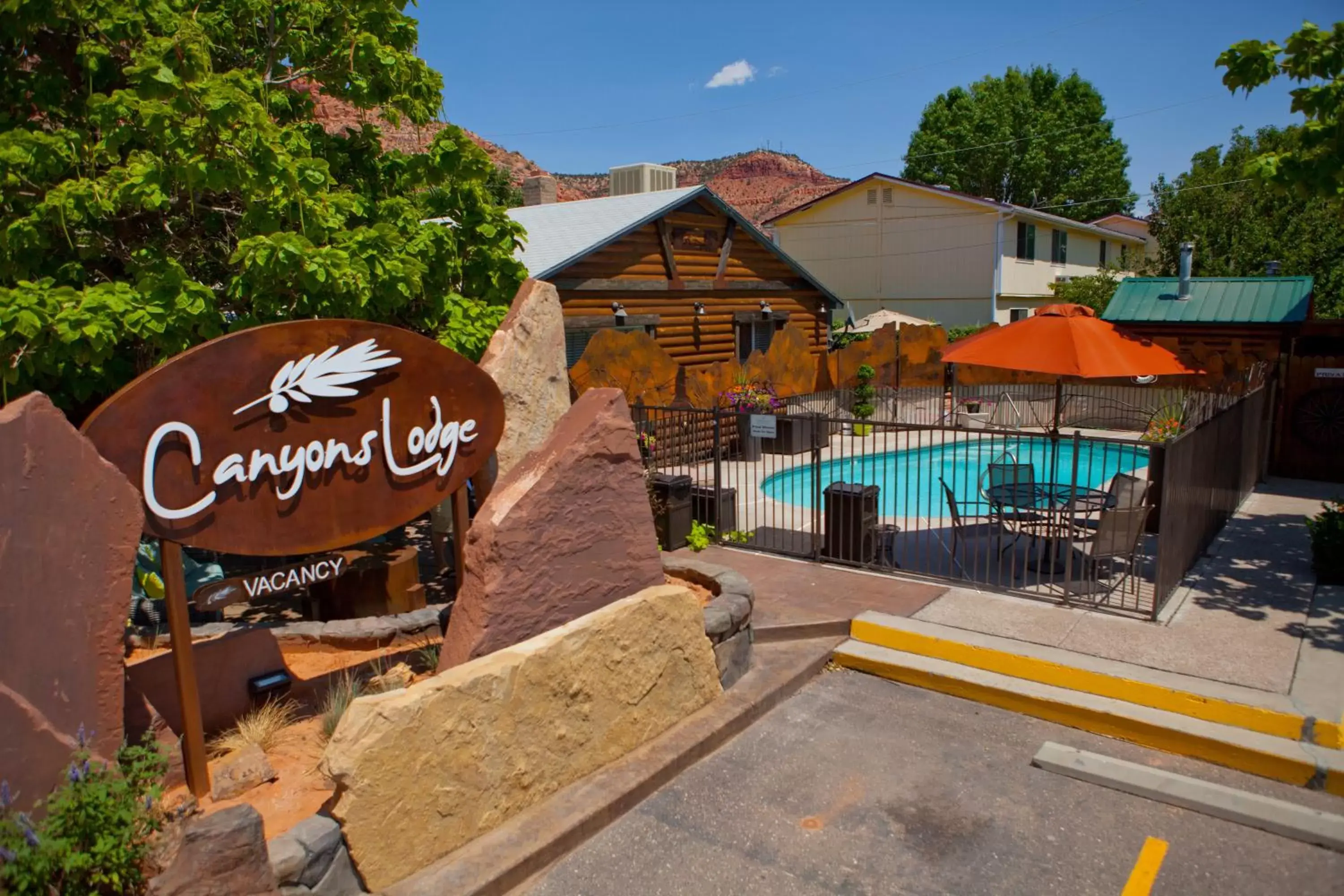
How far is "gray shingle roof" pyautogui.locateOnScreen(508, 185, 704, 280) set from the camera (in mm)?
15695

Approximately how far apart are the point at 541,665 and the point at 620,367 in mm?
10824

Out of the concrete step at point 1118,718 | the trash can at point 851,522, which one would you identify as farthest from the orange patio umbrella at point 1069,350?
the concrete step at point 1118,718

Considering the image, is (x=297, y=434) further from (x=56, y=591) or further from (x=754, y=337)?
(x=754, y=337)

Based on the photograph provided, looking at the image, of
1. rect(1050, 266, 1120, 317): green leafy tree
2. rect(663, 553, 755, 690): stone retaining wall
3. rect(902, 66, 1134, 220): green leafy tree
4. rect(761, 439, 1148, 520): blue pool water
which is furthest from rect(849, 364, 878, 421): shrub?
rect(902, 66, 1134, 220): green leafy tree

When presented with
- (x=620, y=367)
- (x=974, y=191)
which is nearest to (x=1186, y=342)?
(x=620, y=367)

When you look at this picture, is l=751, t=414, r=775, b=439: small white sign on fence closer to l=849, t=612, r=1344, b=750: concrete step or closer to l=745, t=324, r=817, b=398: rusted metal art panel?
l=849, t=612, r=1344, b=750: concrete step

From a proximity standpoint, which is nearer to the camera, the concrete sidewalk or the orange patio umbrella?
the concrete sidewalk

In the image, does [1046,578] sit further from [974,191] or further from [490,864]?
[974,191]

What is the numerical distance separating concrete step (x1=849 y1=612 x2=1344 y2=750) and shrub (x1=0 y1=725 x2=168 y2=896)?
5.37m

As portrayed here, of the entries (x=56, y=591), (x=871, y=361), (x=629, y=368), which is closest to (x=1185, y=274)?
(x=871, y=361)

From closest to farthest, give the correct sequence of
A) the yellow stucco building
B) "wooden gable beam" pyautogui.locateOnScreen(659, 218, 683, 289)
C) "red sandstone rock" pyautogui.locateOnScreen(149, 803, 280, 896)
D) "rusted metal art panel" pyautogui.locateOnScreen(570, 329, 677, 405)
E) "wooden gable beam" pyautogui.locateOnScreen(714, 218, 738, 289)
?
"red sandstone rock" pyautogui.locateOnScreen(149, 803, 280, 896) → "rusted metal art panel" pyautogui.locateOnScreen(570, 329, 677, 405) → "wooden gable beam" pyautogui.locateOnScreen(659, 218, 683, 289) → "wooden gable beam" pyautogui.locateOnScreen(714, 218, 738, 289) → the yellow stucco building

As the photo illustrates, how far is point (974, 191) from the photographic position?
5012cm

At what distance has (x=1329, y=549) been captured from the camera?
8391mm

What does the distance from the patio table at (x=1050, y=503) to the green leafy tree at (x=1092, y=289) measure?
20688mm
